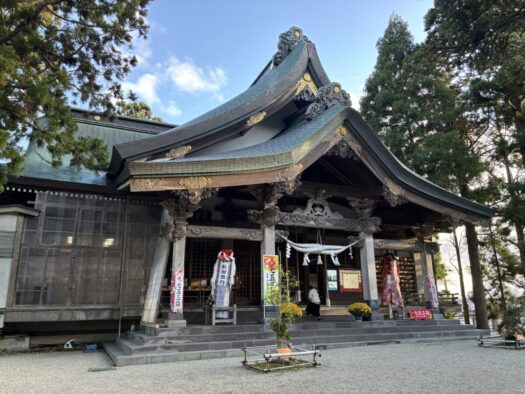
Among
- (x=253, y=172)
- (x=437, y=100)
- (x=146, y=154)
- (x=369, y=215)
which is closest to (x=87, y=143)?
(x=146, y=154)

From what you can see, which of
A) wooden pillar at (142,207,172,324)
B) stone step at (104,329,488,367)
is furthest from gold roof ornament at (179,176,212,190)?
stone step at (104,329,488,367)

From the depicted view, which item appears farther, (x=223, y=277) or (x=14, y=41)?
(x=223, y=277)

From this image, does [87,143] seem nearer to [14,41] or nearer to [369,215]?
[14,41]

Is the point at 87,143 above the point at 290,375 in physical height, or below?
above

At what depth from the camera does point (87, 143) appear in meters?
9.78

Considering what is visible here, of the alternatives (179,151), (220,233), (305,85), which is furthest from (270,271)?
(305,85)

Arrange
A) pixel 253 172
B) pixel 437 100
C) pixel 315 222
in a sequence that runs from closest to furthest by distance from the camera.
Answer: pixel 253 172 → pixel 315 222 → pixel 437 100

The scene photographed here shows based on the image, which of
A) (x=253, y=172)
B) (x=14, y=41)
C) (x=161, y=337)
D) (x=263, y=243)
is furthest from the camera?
(x=263, y=243)

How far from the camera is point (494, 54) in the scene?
10.7 meters

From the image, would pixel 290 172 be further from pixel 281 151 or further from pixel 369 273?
pixel 369 273

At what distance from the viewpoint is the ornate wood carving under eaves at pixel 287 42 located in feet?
48.7

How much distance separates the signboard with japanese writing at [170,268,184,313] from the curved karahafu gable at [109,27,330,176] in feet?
9.95

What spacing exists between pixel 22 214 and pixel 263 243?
20.9ft

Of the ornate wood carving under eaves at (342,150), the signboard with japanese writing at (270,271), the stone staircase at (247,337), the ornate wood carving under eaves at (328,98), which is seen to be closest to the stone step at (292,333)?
the stone staircase at (247,337)
